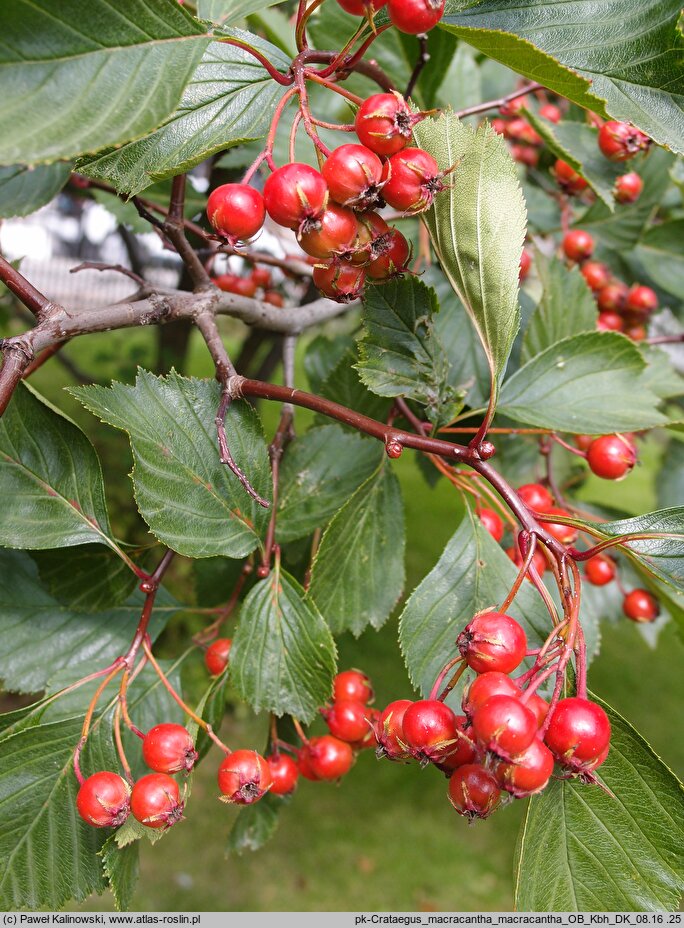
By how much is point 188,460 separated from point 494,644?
0.41 meters

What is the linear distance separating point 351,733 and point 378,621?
190mm

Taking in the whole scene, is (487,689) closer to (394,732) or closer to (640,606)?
(394,732)

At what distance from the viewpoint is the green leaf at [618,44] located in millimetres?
700

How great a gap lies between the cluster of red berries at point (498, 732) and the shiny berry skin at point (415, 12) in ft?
1.77

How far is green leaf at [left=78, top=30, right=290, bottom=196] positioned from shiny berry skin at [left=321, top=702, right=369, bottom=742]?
0.73 m

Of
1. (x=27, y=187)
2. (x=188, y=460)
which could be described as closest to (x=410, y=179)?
(x=188, y=460)

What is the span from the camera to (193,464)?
828mm

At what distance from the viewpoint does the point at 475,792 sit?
61 centimetres

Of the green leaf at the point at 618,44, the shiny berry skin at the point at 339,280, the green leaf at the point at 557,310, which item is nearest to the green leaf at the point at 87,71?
the shiny berry skin at the point at 339,280

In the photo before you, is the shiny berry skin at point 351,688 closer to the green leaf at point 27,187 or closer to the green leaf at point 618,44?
the green leaf at point 618,44

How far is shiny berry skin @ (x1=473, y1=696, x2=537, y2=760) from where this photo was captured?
1.77 feet

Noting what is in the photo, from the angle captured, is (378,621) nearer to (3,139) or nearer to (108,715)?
(108,715)

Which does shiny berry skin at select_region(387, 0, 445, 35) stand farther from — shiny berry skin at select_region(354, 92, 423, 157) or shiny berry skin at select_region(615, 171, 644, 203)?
shiny berry skin at select_region(615, 171, 644, 203)
